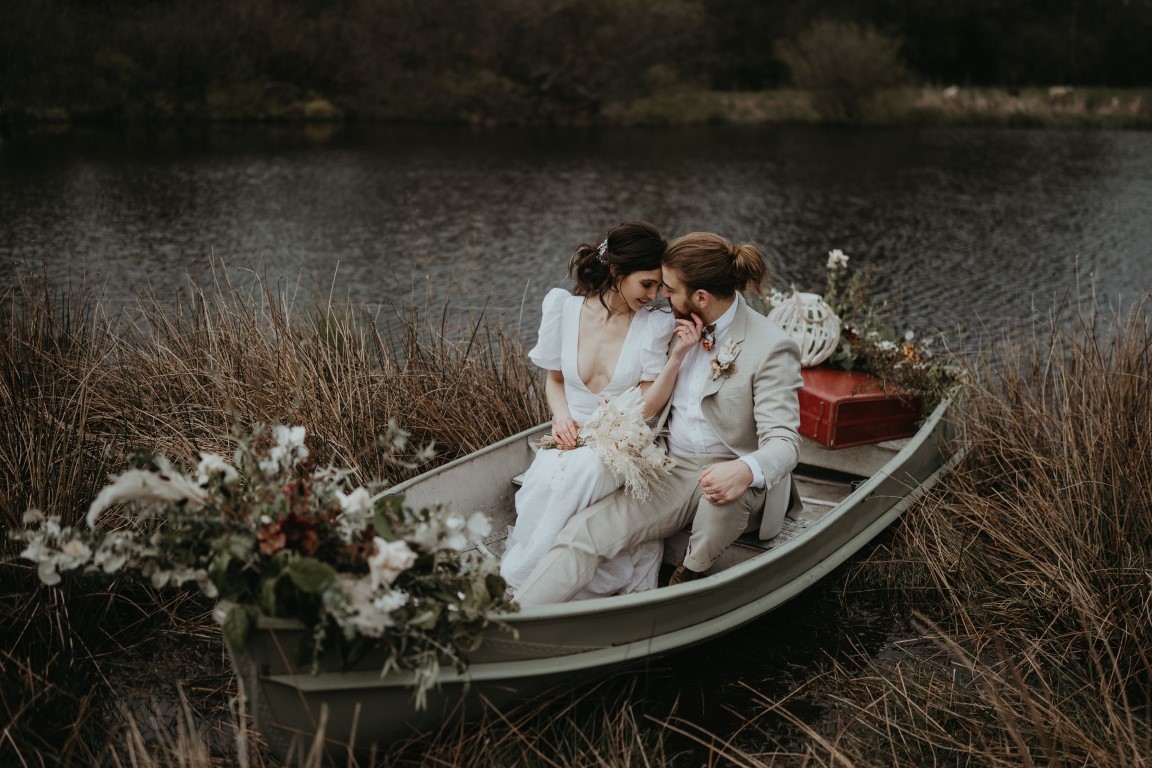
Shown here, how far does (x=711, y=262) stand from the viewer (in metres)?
3.62

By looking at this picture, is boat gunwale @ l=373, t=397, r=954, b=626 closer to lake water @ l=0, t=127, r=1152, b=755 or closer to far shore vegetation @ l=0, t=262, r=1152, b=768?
far shore vegetation @ l=0, t=262, r=1152, b=768

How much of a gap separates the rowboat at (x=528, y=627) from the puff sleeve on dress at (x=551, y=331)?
18.7 inches

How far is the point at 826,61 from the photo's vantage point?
1345 inches

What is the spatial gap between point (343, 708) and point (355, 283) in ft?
28.9

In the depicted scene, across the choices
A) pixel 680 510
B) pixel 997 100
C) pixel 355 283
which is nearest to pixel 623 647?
pixel 680 510

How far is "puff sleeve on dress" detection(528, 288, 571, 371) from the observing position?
4.11 metres

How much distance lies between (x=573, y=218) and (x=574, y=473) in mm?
12497

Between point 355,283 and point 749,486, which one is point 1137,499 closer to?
point 749,486

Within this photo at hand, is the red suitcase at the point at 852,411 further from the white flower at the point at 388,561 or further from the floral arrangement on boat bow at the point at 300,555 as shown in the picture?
the white flower at the point at 388,561

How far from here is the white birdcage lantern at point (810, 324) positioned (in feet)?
17.7

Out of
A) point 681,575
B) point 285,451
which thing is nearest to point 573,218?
point 681,575

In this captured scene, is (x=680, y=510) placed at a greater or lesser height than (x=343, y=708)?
greater

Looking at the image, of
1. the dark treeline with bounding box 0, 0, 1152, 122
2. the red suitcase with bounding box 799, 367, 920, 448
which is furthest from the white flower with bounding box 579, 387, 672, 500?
the dark treeline with bounding box 0, 0, 1152, 122

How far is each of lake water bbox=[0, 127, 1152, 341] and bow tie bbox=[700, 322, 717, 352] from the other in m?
3.08
